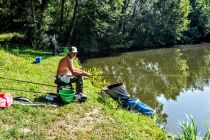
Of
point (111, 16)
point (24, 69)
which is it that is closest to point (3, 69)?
point (24, 69)

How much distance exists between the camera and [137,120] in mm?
11219

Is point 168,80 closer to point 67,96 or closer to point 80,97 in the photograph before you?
point 80,97

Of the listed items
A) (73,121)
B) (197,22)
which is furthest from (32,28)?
(197,22)

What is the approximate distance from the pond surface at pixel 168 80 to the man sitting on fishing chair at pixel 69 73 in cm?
414

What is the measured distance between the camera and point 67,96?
10812 millimetres

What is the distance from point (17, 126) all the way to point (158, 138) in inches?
150

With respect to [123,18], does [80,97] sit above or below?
below

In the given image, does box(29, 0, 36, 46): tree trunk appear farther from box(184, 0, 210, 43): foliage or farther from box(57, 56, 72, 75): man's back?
box(184, 0, 210, 43): foliage

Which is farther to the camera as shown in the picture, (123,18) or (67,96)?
(123,18)

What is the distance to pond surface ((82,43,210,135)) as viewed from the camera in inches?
640

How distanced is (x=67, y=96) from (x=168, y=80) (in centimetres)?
1466

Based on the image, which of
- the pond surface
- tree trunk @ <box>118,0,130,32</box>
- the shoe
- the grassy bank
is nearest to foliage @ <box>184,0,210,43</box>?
tree trunk @ <box>118,0,130,32</box>

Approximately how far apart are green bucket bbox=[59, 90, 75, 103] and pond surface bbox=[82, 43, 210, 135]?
4.18 meters

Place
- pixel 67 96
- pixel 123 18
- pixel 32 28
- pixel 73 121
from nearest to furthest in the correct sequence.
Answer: pixel 73 121
pixel 67 96
pixel 32 28
pixel 123 18
